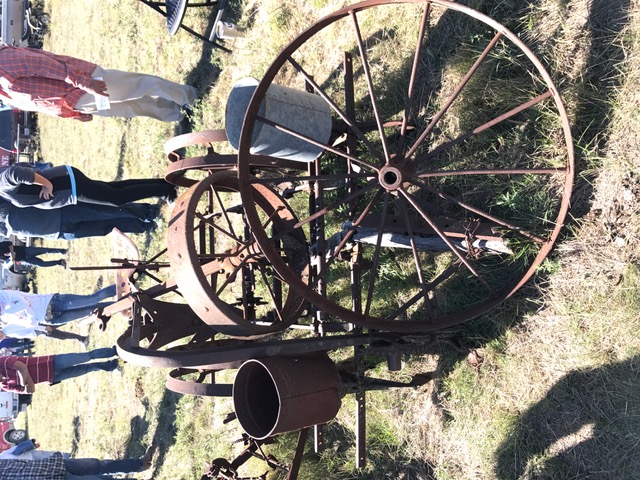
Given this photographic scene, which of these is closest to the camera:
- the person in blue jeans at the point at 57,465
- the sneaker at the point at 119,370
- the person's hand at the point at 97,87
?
the person's hand at the point at 97,87

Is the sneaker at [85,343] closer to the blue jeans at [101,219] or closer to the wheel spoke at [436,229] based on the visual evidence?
the blue jeans at [101,219]

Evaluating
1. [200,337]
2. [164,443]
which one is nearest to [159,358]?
[200,337]

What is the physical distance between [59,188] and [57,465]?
2.78 m

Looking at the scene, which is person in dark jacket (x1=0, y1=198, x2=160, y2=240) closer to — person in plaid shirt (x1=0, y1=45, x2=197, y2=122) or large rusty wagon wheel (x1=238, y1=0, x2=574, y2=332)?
person in plaid shirt (x1=0, y1=45, x2=197, y2=122)

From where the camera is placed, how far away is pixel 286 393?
2.98 meters

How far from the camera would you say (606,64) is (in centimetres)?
321

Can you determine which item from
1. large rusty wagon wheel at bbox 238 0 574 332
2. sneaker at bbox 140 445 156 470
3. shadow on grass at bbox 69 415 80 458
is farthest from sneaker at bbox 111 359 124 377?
large rusty wagon wheel at bbox 238 0 574 332

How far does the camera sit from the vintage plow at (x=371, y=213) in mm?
3035

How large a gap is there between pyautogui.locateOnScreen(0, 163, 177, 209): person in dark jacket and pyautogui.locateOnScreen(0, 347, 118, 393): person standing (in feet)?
6.73

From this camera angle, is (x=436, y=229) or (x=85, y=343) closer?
(x=436, y=229)

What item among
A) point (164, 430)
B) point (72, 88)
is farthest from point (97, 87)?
point (164, 430)

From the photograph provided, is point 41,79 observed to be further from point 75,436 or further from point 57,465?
point 75,436

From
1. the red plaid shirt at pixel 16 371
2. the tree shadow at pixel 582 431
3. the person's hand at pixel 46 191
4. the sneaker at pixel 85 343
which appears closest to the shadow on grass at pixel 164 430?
the red plaid shirt at pixel 16 371

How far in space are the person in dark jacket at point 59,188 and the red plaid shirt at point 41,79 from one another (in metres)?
0.58
